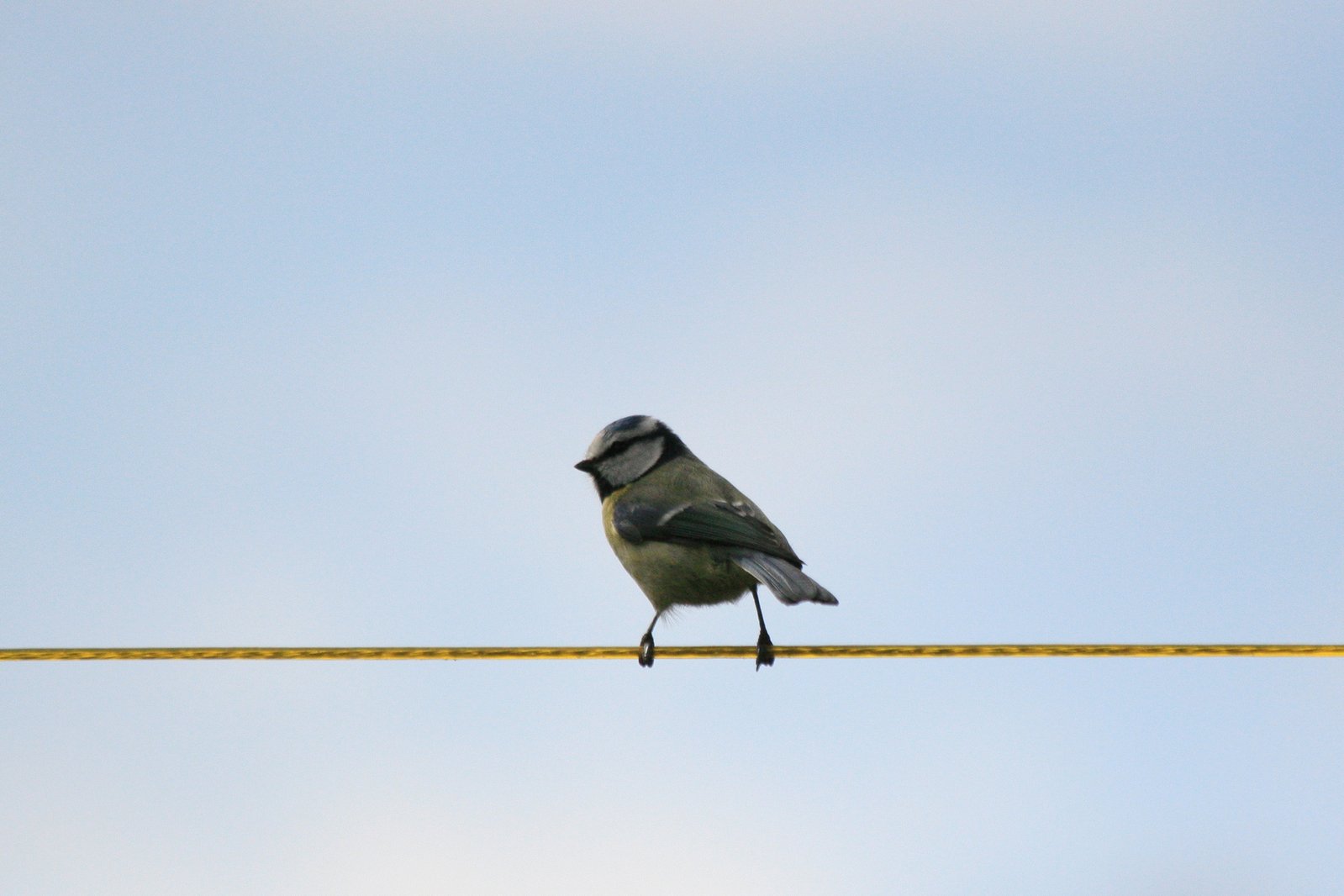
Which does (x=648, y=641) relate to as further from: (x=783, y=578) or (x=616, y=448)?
(x=616, y=448)

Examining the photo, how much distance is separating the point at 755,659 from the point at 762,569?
410mm

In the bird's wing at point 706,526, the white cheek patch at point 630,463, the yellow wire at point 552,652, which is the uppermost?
the white cheek patch at point 630,463

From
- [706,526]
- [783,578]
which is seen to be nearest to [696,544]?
[706,526]

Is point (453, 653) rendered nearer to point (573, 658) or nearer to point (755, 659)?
point (573, 658)

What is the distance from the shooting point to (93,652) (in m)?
3.70

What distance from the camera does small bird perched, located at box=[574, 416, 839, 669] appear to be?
5484mm

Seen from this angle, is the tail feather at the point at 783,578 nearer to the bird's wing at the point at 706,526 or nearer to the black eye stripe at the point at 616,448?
the bird's wing at the point at 706,526

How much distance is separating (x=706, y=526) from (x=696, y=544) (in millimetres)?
92

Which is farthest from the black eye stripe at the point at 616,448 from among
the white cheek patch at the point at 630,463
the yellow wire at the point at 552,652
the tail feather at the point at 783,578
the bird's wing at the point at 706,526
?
the yellow wire at the point at 552,652

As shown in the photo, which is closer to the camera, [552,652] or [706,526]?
[552,652]

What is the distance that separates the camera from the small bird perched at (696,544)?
5.48m

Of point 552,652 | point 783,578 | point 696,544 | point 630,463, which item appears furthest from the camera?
point 630,463

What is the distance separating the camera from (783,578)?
5250mm

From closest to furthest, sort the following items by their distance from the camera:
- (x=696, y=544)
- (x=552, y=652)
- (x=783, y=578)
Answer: (x=552, y=652) → (x=783, y=578) → (x=696, y=544)
